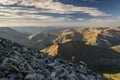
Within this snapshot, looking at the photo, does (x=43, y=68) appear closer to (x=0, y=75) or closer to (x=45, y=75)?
(x=45, y=75)

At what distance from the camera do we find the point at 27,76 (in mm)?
25641

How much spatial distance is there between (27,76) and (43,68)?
259 inches

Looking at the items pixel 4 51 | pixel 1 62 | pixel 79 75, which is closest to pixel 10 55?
pixel 4 51

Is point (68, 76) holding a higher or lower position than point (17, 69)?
lower

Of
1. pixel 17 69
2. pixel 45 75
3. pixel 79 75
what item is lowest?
pixel 79 75

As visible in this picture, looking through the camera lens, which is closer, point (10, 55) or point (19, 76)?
point (19, 76)

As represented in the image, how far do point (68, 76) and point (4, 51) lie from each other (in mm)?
8022

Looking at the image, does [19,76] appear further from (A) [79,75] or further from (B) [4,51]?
(A) [79,75]

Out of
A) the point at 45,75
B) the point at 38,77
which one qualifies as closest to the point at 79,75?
the point at 45,75

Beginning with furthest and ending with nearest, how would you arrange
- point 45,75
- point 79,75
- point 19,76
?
point 79,75 < point 45,75 < point 19,76

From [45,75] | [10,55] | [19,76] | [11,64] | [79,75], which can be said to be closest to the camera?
[19,76]

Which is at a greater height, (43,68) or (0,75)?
(0,75)

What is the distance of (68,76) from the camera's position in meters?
30.5

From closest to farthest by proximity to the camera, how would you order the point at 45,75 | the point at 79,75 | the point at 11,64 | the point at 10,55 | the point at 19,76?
1. the point at 19,76
2. the point at 11,64
3. the point at 45,75
4. the point at 10,55
5. the point at 79,75
